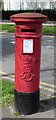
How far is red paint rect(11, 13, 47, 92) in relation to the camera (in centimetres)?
459

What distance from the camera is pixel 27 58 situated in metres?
4.76

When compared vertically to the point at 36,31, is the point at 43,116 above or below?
below

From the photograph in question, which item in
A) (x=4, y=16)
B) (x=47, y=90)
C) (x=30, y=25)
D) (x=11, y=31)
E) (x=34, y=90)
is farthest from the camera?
(x=4, y=16)

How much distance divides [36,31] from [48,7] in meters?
30.1

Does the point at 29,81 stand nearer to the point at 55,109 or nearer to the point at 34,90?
the point at 34,90

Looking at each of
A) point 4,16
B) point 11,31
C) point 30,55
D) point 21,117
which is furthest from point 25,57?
point 4,16

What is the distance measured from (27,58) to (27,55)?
5cm

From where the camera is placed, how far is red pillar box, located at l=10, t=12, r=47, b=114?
4617mm

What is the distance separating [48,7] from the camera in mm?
34094

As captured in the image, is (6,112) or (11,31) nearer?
(6,112)

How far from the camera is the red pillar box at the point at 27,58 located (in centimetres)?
462

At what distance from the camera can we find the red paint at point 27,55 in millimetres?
4594

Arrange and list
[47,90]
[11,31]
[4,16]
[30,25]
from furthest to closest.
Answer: [4,16] → [11,31] → [47,90] → [30,25]

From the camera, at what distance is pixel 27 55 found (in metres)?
→ 4.76
